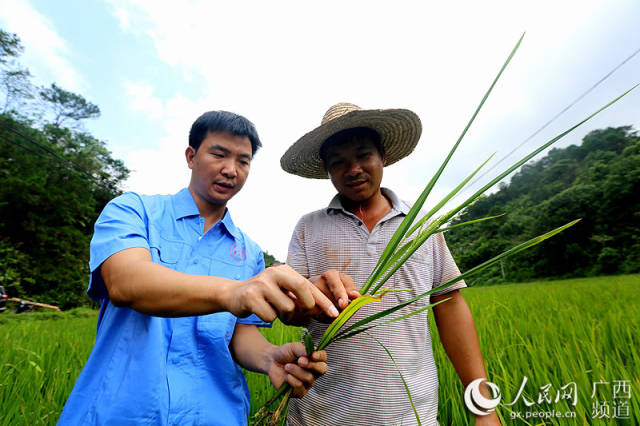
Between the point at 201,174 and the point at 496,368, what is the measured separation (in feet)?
6.25

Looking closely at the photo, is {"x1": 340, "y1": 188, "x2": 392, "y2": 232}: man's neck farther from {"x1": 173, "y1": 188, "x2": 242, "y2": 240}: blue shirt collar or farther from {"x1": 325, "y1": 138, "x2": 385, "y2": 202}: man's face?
{"x1": 173, "y1": 188, "x2": 242, "y2": 240}: blue shirt collar

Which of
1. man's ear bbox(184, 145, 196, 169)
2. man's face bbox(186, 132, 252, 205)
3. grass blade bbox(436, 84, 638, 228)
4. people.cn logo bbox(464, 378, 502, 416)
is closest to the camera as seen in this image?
grass blade bbox(436, 84, 638, 228)

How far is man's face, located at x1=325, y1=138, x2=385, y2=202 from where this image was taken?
1311 mm

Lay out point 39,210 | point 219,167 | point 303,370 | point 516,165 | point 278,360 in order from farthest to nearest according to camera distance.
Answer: point 39,210 → point 219,167 → point 278,360 → point 303,370 → point 516,165

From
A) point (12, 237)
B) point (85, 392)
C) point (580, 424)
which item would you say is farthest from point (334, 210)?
point (12, 237)

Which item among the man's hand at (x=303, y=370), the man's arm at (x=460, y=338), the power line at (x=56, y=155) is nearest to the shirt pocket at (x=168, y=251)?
the man's hand at (x=303, y=370)

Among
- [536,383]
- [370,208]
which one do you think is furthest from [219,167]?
[536,383]

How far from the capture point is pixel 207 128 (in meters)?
1.38

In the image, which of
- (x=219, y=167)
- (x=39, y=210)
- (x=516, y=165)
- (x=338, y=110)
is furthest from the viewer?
(x=39, y=210)

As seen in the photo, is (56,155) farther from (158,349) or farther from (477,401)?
(477,401)

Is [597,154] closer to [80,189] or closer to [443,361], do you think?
[443,361]

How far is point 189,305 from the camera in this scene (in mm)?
702

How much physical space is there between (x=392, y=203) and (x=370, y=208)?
0.35ft

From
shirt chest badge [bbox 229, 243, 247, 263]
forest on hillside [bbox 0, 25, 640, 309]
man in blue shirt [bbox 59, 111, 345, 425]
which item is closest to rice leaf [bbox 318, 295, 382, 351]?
man in blue shirt [bbox 59, 111, 345, 425]
